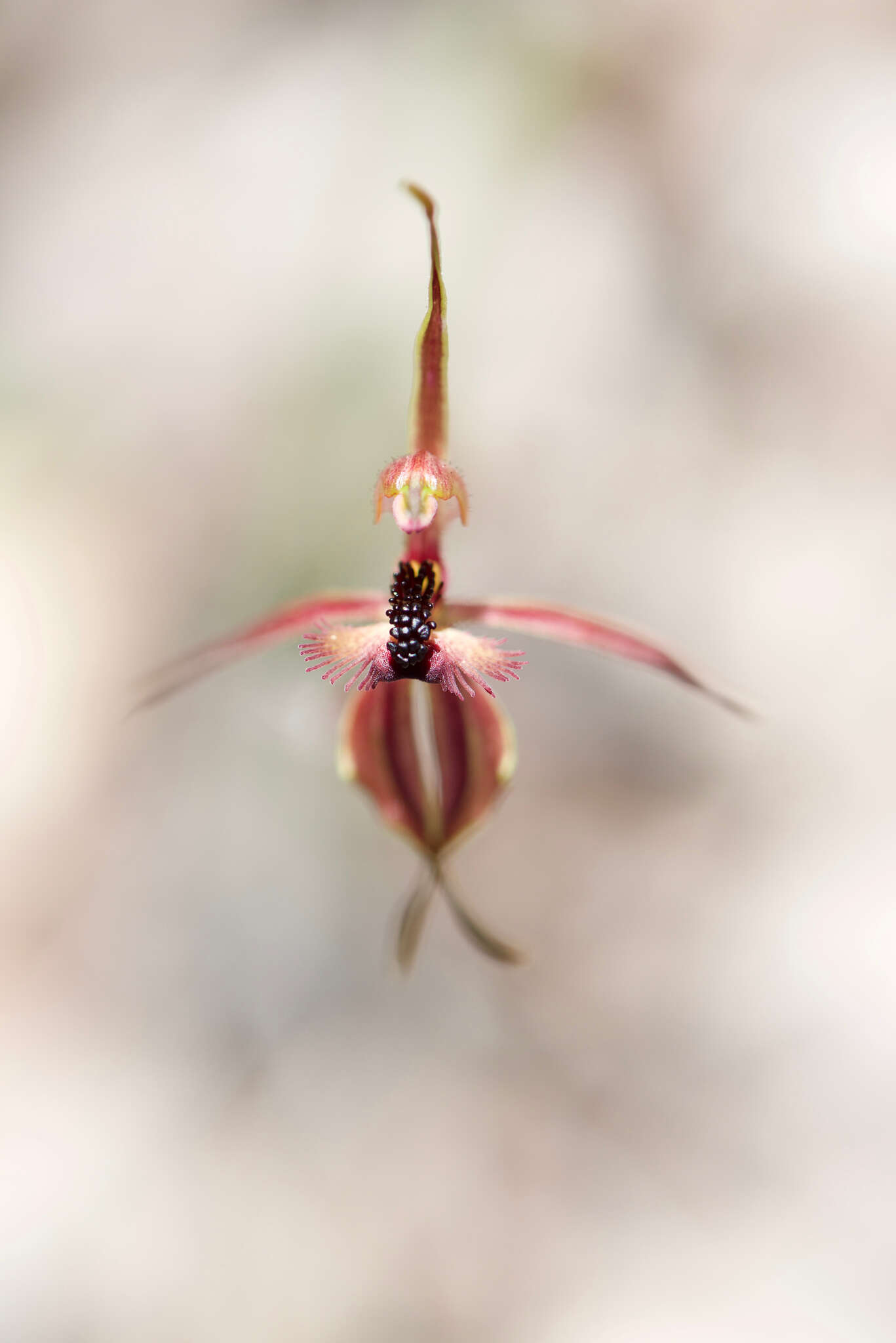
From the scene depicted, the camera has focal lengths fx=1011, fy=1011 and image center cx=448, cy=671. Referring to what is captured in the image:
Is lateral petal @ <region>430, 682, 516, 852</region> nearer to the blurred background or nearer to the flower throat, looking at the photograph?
the flower throat

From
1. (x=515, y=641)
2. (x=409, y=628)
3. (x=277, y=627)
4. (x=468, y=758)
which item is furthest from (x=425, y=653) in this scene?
(x=515, y=641)

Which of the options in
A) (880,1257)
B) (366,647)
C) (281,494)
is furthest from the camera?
(281,494)

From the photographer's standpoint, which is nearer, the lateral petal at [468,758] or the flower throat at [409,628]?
the flower throat at [409,628]

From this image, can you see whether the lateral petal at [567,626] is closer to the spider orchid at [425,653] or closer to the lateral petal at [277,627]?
the spider orchid at [425,653]

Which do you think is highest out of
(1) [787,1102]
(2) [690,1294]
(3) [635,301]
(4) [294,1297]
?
(3) [635,301]

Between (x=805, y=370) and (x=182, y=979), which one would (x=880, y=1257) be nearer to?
(x=182, y=979)

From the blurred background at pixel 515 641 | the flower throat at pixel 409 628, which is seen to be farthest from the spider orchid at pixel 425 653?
the blurred background at pixel 515 641

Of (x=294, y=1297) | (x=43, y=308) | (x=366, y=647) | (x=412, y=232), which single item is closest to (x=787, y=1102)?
(x=294, y=1297)
